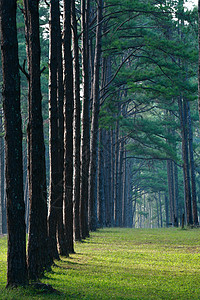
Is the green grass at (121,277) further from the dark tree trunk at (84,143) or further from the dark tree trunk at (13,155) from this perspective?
the dark tree trunk at (84,143)

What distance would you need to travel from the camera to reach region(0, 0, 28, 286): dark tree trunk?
890 cm

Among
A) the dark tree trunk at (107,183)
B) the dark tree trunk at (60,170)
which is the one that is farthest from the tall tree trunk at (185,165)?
the dark tree trunk at (60,170)

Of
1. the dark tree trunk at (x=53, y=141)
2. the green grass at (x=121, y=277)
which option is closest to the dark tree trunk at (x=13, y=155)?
the green grass at (x=121, y=277)

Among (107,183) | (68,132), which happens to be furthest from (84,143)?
(107,183)

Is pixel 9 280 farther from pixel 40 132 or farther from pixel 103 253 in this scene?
pixel 103 253

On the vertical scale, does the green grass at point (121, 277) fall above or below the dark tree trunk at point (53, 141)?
below

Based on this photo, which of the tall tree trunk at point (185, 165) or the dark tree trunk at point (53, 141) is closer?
the dark tree trunk at point (53, 141)

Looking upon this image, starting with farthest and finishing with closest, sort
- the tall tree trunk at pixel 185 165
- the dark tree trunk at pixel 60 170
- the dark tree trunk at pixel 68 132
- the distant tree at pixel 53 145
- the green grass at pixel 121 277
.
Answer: the tall tree trunk at pixel 185 165 → the dark tree trunk at pixel 68 132 → the dark tree trunk at pixel 60 170 → the distant tree at pixel 53 145 → the green grass at pixel 121 277

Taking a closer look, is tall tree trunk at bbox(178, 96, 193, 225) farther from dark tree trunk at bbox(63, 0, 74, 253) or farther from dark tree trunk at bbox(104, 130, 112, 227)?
dark tree trunk at bbox(63, 0, 74, 253)

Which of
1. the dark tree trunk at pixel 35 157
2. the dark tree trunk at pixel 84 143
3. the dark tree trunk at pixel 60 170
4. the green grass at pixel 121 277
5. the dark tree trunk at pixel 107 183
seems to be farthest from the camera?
the dark tree trunk at pixel 107 183

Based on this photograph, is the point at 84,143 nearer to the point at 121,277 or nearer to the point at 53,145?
the point at 53,145

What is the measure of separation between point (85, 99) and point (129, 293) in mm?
16691

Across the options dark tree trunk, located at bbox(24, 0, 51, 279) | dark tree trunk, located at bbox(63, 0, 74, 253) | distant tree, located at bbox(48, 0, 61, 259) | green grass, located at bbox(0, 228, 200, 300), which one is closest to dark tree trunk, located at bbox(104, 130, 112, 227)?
dark tree trunk, located at bbox(63, 0, 74, 253)

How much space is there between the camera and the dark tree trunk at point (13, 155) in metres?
8.90
